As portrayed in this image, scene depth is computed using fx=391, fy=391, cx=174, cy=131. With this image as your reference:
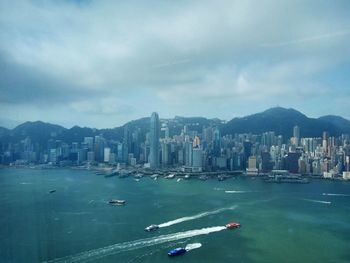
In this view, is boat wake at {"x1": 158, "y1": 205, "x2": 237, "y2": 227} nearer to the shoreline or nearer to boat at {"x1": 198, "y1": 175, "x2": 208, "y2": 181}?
the shoreline

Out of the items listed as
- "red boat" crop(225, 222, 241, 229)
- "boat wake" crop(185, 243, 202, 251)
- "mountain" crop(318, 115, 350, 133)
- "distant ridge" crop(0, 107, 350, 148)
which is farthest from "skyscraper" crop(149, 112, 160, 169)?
"boat wake" crop(185, 243, 202, 251)

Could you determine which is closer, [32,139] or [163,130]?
[32,139]

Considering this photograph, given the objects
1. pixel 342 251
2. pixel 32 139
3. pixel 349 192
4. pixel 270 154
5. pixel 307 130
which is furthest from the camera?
pixel 307 130

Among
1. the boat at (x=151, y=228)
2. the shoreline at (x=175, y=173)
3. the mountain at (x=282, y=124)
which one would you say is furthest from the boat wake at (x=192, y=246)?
the mountain at (x=282, y=124)

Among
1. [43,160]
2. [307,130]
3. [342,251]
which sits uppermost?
[307,130]

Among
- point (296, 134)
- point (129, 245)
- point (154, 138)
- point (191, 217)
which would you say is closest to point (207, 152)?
point (154, 138)

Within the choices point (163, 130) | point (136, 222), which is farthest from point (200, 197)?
point (163, 130)

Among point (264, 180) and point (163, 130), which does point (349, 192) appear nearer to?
point (264, 180)

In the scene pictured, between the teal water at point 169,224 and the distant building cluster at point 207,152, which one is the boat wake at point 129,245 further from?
the distant building cluster at point 207,152
